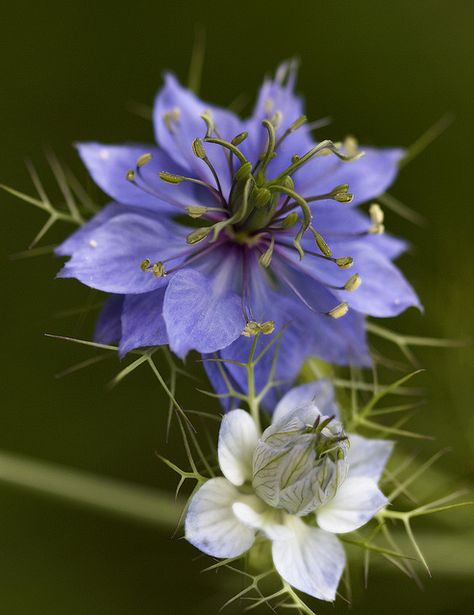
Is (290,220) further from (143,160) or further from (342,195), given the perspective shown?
(143,160)

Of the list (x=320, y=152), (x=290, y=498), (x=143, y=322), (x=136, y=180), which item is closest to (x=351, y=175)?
(x=320, y=152)

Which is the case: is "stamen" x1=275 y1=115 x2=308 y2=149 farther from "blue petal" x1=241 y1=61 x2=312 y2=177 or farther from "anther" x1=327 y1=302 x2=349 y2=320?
"anther" x1=327 y1=302 x2=349 y2=320

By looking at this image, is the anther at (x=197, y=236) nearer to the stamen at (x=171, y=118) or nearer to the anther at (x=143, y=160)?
the anther at (x=143, y=160)

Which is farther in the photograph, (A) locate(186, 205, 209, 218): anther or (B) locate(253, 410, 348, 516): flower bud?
(A) locate(186, 205, 209, 218): anther

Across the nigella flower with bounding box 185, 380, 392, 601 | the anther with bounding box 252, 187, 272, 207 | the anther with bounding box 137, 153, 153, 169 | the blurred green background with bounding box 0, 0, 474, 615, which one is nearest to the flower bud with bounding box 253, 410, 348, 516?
the nigella flower with bounding box 185, 380, 392, 601

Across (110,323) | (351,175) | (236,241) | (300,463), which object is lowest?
(300,463)

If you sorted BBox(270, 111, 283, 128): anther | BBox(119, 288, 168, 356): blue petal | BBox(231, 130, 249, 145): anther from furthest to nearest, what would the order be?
BBox(270, 111, 283, 128): anther
BBox(231, 130, 249, 145): anther
BBox(119, 288, 168, 356): blue petal
